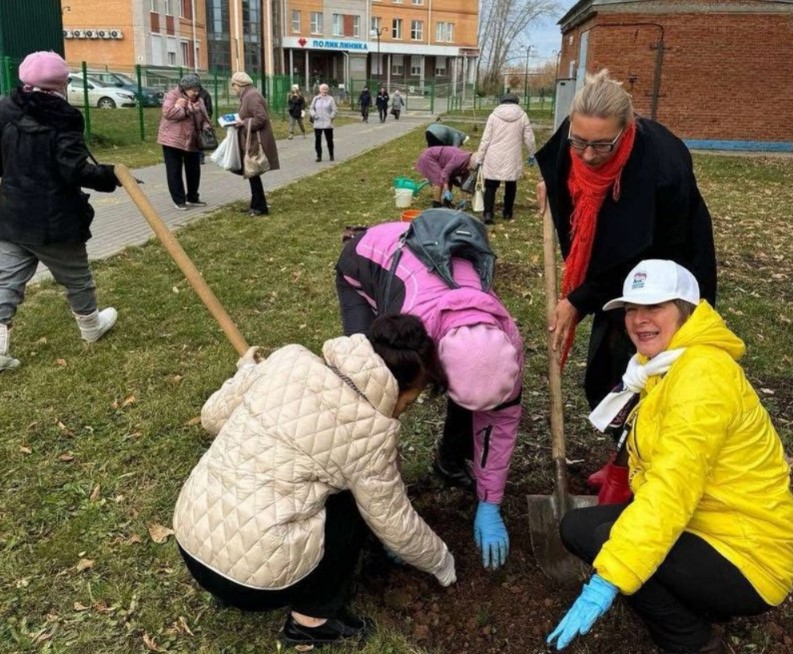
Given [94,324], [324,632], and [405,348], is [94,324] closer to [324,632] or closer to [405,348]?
[324,632]

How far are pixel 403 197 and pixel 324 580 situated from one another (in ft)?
25.4

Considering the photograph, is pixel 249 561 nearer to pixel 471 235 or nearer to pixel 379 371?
pixel 379 371

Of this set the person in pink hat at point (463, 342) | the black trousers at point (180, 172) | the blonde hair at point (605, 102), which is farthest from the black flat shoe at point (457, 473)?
the black trousers at point (180, 172)

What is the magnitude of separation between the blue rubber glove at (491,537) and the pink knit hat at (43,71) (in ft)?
10.9

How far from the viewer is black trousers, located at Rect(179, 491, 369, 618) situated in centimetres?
204

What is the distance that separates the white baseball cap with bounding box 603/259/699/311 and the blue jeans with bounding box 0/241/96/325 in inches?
136

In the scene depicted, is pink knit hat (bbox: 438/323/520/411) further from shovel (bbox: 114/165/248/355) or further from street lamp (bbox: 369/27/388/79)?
street lamp (bbox: 369/27/388/79)

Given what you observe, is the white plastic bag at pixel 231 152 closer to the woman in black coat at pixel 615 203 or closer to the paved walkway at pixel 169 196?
the paved walkway at pixel 169 196

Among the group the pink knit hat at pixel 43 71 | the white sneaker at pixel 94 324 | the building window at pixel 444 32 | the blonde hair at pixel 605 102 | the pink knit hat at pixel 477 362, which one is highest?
the building window at pixel 444 32

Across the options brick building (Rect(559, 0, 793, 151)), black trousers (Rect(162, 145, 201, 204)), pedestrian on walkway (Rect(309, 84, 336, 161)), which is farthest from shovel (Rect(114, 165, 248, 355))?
brick building (Rect(559, 0, 793, 151))

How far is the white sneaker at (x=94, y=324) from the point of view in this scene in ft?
15.2

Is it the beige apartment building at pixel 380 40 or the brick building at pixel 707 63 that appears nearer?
the brick building at pixel 707 63

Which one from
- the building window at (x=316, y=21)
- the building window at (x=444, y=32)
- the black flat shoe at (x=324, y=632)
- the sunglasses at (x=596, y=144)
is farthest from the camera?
the building window at (x=444, y=32)

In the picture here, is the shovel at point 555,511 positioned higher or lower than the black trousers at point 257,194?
lower
